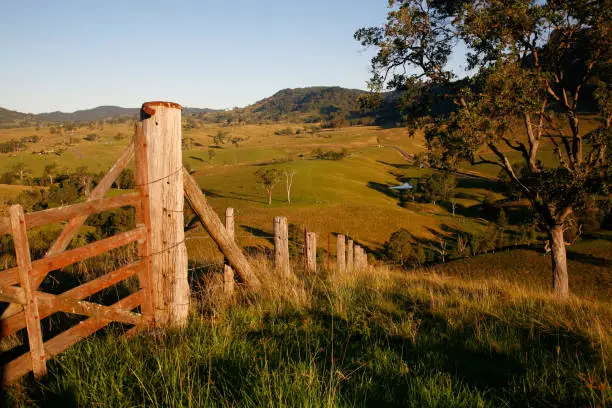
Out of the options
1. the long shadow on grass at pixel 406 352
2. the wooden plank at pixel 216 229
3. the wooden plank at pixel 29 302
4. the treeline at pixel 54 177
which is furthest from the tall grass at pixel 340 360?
Answer: the treeline at pixel 54 177

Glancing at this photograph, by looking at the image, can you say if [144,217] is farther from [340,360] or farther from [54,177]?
[54,177]

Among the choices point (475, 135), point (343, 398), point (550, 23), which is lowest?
point (343, 398)

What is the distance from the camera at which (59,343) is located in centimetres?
361

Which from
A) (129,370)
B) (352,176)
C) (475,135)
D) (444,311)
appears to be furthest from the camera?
(352,176)

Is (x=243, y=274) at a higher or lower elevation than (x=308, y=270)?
higher

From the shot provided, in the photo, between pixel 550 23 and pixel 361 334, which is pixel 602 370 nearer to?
pixel 361 334

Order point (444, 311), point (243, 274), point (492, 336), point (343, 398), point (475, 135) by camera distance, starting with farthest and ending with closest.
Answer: point (475, 135) < point (243, 274) < point (444, 311) < point (492, 336) < point (343, 398)

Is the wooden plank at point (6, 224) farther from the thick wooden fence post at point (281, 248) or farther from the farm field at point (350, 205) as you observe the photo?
the farm field at point (350, 205)

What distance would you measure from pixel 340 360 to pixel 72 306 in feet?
8.46

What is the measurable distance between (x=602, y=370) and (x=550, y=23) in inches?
612

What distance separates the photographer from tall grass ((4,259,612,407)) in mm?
2922

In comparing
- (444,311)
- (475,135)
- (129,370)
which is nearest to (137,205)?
(129,370)

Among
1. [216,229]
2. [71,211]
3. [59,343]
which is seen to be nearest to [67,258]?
[71,211]

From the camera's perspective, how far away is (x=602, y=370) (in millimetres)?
3475
